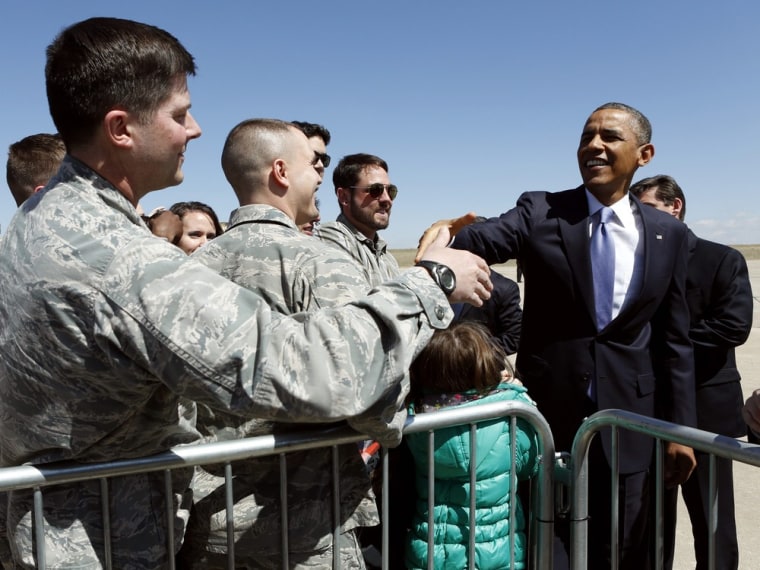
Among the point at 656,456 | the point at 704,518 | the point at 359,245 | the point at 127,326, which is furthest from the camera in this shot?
the point at 359,245

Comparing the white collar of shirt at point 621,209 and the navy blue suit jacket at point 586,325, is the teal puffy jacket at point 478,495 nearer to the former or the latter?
the navy blue suit jacket at point 586,325

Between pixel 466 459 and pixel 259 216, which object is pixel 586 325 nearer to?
pixel 466 459

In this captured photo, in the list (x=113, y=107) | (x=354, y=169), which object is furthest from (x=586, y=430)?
(x=354, y=169)

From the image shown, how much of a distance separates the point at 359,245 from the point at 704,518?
267 centimetres

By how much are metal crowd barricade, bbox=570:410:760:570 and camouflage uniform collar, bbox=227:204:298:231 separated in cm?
127

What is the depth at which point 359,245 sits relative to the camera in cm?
454

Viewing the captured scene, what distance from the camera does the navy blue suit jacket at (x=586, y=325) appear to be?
9.58 ft

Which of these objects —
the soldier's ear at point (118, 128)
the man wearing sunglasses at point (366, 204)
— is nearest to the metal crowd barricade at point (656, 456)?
the soldier's ear at point (118, 128)

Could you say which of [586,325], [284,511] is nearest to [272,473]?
[284,511]

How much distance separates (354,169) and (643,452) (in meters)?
2.78

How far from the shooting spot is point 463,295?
1.63m

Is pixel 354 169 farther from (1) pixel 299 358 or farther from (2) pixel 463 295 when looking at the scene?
(1) pixel 299 358

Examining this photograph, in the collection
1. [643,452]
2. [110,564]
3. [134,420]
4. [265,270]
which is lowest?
[643,452]


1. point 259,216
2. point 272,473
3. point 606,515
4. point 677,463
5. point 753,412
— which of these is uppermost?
point 259,216
